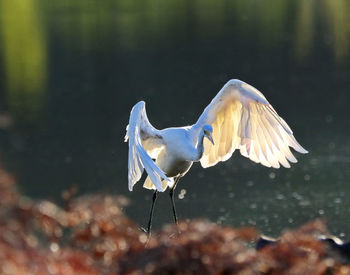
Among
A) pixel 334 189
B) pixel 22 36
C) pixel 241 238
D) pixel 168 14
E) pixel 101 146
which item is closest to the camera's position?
pixel 241 238

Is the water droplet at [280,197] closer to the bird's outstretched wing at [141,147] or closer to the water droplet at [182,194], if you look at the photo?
the water droplet at [182,194]

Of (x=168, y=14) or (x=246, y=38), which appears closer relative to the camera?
(x=246, y=38)

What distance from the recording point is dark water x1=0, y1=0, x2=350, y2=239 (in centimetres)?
1073

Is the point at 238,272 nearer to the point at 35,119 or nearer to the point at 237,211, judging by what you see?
the point at 237,211

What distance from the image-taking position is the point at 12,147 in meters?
14.6

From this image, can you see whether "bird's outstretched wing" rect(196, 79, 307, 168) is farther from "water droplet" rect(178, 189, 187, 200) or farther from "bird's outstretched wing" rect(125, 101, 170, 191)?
"water droplet" rect(178, 189, 187, 200)

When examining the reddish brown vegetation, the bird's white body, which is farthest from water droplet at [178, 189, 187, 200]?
the reddish brown vegetation

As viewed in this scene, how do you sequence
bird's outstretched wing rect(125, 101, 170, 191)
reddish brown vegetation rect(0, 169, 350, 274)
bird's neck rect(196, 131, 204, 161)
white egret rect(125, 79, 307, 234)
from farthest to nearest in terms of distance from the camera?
white egret rect(125, 79, 307, 234), bird's neck rect(196, 131, 204, 161), bird's outstretched wing rect(125, 101, 170, 191), reddish brown vegetation rect(0, 169, 350, 274)

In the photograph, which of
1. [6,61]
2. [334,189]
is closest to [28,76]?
[6,61]

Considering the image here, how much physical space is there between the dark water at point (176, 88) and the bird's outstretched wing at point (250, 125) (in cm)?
215

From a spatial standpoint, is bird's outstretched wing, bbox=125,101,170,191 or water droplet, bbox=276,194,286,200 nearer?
bird's outstretched wing, bbox=125,101,170,191

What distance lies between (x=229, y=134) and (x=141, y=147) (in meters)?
A: 1.64

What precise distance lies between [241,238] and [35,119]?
46.7ft

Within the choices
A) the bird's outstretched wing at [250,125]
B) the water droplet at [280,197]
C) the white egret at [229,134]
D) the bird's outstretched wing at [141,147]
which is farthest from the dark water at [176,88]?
the bird's outstretched wing at [250,125]
